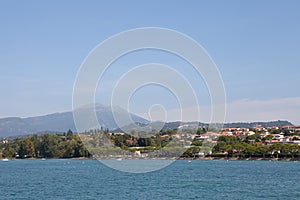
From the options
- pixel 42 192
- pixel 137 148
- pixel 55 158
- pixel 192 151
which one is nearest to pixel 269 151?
pixel 192 151

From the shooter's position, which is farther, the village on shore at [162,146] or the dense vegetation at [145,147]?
the dense vegetation at [145,147]

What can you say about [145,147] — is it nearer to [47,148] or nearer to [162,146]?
[162,146]

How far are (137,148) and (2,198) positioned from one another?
56.1 m

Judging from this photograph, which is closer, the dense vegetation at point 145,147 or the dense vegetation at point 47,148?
the dense vegetation at point 145,147

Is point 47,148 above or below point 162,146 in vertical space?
above

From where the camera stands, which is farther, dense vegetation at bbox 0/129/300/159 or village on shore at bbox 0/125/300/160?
dense vegetation at bbox 0/129/300/159

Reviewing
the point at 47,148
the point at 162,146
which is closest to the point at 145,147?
the point at 162,146

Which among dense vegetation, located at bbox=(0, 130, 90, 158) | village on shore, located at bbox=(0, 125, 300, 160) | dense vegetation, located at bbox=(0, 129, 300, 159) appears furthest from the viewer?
dense vegetation, located at bbox=(0, 130, 90, 158)

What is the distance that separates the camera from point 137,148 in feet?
291

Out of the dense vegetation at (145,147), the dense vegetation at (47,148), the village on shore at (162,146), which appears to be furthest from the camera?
the dense vegetation at (47,148)

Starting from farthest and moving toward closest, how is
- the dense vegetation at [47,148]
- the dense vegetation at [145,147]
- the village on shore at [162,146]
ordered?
the dense vegetation at [47,148] < the dense vegetation at [145,147] < the village on shore at [162,146]

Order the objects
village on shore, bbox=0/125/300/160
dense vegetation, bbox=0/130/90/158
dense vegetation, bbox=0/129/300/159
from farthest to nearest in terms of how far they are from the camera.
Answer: dense vegetation, bbox=0/130/90/158, dense vegetation, bbox=0/129/300/159, village on shore, bbox=0/125/300/160

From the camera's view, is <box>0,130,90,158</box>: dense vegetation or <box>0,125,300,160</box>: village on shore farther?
<box>0,130,90,158</box>: dense vegetation

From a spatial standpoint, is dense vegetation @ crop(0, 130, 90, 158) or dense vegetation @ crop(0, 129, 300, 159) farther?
dense vegetation @ crop(0, 130, 90, 158)
